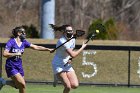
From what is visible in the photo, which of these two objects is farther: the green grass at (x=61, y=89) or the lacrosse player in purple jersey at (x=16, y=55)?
the green grass at (x=61, y=89)

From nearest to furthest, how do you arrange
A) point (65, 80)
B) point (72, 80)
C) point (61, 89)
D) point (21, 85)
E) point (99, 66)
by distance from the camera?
point (21, 85) < point (65, 80) < point (72, 80) < point (61, 89) < point (99, 66)

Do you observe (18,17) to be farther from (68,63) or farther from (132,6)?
(68,63)

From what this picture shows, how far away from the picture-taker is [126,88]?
20516 mm

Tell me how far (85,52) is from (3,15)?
27.6 meters

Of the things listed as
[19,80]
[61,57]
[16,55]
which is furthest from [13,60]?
[61,57]

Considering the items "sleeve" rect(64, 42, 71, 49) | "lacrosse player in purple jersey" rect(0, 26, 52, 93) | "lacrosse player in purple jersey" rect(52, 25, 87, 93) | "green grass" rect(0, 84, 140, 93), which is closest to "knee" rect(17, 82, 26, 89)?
"lacrosse player in purple jersey" rect(0, 26, 52, 93)

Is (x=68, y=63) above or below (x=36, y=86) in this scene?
above

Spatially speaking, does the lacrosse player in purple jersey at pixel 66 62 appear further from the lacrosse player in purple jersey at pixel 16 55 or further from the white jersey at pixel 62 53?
the lacrosse player in purple jersey at pixel 16 55

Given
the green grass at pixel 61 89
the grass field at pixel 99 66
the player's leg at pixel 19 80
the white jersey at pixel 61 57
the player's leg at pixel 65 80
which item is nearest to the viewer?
the player's leg at pixel 19 80

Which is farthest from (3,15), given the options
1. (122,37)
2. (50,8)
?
(50,8)

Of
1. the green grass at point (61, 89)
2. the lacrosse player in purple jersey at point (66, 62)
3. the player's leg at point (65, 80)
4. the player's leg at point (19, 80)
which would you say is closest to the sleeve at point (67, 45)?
the lacrosse player in purple jersey at point (66, 62)

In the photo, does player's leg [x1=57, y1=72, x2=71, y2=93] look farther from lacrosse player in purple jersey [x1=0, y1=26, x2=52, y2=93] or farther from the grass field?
the grass field

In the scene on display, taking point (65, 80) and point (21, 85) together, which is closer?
point (21, 85)

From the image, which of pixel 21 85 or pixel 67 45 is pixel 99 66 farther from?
pixel 21 85
